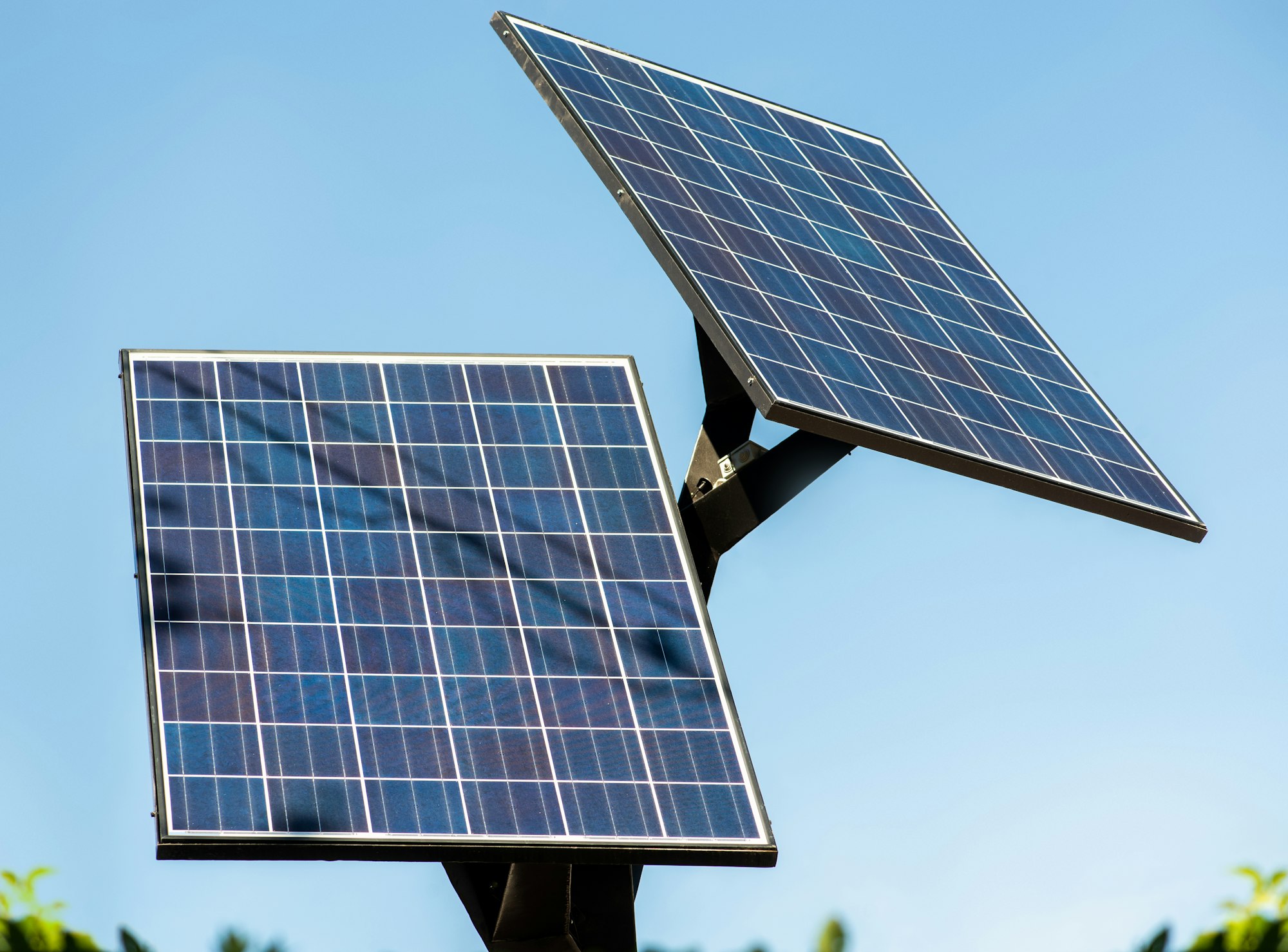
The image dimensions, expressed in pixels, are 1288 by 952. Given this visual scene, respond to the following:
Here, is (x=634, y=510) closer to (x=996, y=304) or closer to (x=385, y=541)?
(x=385, y=541)

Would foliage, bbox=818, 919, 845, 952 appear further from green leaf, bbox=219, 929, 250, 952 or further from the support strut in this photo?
the support strut

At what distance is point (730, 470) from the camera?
1585cm

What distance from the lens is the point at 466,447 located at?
53.9ft

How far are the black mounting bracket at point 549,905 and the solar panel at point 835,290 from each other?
368 cm

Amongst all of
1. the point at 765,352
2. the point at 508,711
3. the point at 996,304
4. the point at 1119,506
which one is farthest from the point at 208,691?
the point at 996,304

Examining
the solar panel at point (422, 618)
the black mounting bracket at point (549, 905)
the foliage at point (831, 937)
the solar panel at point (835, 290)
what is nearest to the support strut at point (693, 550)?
the black mounting bracket at point (549, 905)

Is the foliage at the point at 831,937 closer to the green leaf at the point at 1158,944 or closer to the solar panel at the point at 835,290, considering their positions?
the green leaf at the point at 1158,944

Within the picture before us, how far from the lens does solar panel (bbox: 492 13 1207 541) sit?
14352mm

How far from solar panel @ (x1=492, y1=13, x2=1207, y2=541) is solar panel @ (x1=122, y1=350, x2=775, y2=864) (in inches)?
79.8

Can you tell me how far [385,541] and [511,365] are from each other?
9.85 ft

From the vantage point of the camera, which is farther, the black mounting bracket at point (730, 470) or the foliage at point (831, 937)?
the black mounting bracket at point (730, 470)

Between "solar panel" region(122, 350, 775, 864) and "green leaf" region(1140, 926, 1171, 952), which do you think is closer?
"green leaf" region(1140, 926, 1171, 952)

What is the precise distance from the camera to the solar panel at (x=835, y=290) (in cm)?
1435

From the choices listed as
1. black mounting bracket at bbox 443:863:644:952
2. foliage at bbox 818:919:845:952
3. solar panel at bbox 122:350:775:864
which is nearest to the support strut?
black mounting bracket at bbox 443:863:644:952
